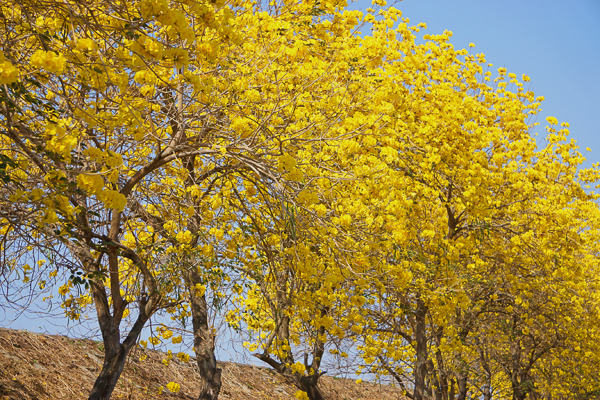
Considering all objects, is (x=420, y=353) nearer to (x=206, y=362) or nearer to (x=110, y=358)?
(x=206, y=362)

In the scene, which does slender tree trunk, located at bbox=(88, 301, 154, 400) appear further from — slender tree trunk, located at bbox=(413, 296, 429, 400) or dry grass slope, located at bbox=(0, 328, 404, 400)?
slender tree trunk, located at bbox=(413, 296, 429, 400)

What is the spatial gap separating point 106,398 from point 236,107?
3.18 metres

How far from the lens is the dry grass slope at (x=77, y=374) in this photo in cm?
655

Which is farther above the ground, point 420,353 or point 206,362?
point 420,353

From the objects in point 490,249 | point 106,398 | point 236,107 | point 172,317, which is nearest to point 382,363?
point 490,249

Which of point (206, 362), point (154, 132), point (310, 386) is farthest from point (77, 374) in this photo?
point (154, 132)

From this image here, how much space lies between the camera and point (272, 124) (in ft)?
16.4

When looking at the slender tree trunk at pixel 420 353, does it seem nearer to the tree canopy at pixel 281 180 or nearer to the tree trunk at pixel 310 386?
the tree canopy at pixel 281 180

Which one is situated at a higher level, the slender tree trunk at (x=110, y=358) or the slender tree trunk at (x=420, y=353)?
the slender tree trunk at (x=420, y=353)

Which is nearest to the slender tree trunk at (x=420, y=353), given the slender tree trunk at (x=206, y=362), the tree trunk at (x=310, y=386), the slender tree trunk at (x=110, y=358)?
the tree trunk at (x=310, y=386)

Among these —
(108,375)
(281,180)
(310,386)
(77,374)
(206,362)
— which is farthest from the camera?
(310,386)

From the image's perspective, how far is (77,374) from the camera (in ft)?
24.2

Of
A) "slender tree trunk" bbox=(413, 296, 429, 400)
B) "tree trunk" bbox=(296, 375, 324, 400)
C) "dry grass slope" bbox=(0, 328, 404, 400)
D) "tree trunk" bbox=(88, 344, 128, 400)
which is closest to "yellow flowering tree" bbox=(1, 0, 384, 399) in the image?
"tree trunk" bbox=(88, 344, 128, 400)

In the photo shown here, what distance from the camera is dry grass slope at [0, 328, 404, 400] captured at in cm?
655
